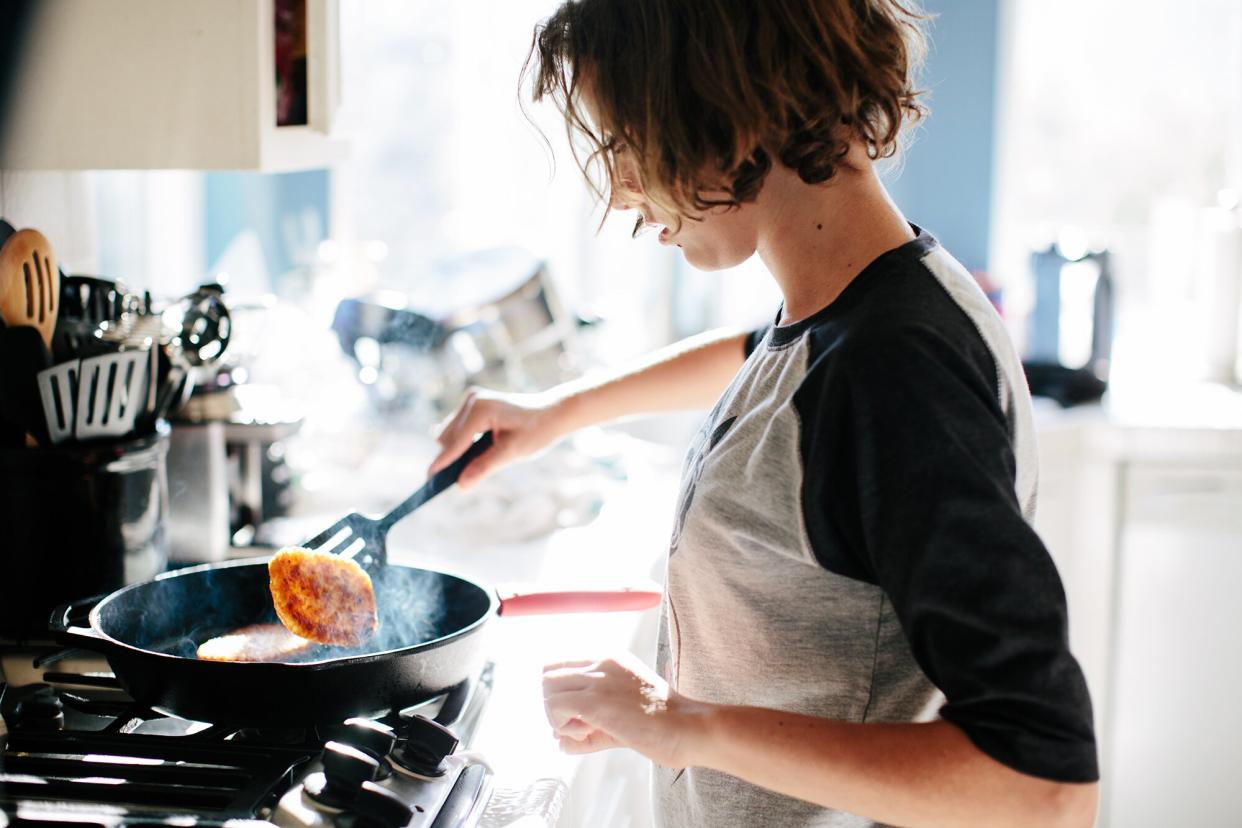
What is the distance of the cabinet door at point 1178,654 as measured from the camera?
7.81ft

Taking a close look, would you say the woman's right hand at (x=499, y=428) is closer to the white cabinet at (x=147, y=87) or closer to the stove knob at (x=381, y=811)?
the white cabinet at (x=147, y=87)

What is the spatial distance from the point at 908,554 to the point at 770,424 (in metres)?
0.17

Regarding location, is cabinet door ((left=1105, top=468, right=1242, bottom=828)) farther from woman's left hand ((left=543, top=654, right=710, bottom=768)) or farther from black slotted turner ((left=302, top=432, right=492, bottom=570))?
woman's left hand ((left=543, top=654, right=710, bottom=768))

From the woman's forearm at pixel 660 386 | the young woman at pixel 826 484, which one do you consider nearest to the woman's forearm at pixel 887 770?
the young woman at pixel 826 484

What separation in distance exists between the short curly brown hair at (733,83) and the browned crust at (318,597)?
464mm

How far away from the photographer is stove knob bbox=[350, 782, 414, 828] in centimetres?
85

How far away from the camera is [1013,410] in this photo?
0.81 metres

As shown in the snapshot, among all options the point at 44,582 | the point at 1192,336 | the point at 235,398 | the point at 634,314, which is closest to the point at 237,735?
the point at 44,582

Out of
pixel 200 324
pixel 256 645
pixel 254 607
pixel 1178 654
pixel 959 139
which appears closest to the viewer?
pixel 256 645

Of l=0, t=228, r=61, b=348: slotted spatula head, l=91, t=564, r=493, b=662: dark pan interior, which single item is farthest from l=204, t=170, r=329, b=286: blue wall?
l=91, t=564, r=493, b=662: dark pan interior

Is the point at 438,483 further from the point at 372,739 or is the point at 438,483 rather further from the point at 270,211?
the point at 270,211

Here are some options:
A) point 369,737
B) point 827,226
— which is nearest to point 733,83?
point 827,226

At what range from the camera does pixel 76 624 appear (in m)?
1.04

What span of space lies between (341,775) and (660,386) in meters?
0.67
